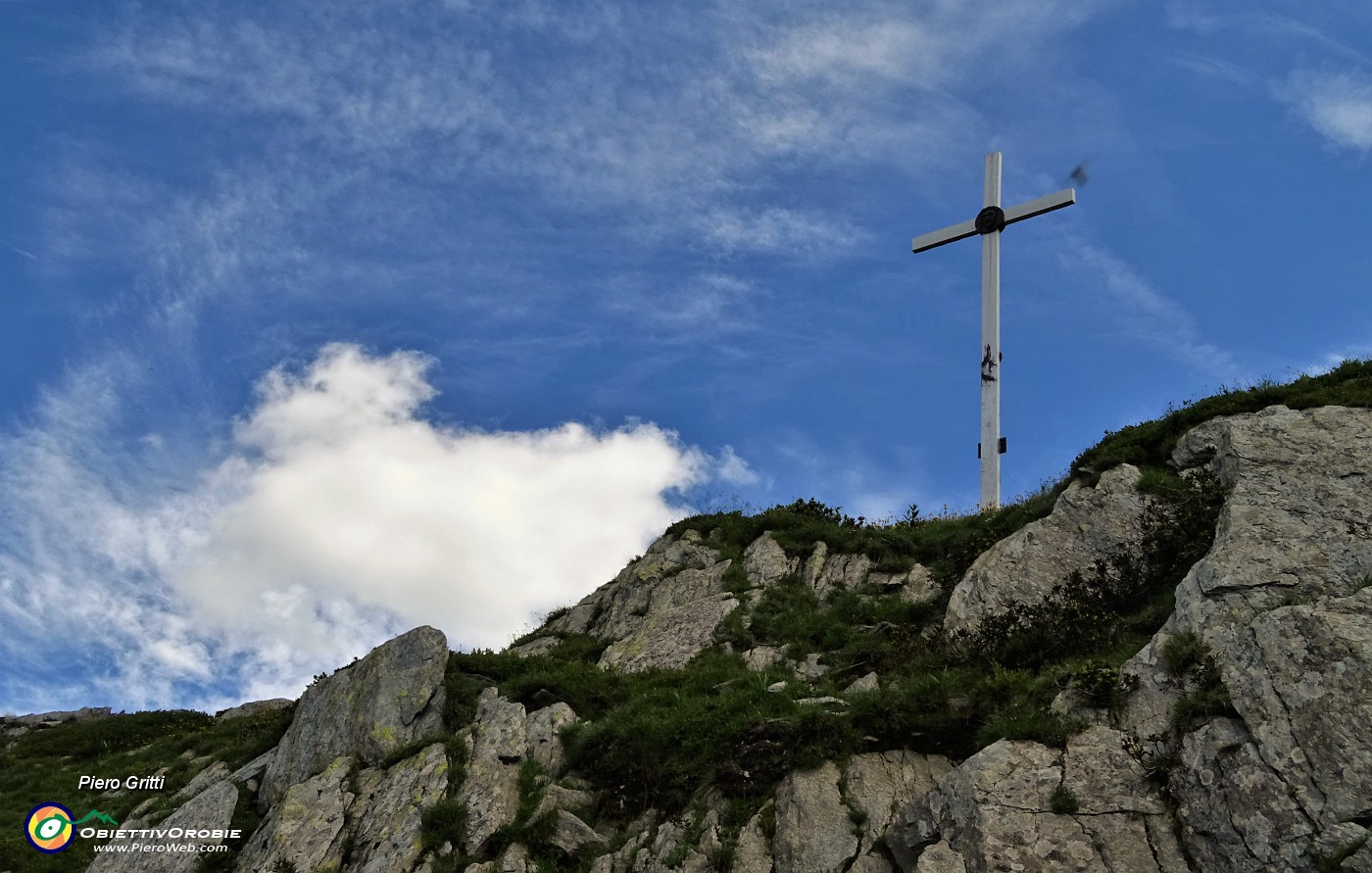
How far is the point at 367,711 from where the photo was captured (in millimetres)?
22734

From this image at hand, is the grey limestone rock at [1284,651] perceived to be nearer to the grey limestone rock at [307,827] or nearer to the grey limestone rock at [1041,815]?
the grey limestone rock at [1041,815]

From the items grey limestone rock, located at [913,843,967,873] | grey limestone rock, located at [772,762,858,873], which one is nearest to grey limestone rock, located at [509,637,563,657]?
grey limestone rock, located at [772,762,858,873]

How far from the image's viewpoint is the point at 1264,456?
22.0m

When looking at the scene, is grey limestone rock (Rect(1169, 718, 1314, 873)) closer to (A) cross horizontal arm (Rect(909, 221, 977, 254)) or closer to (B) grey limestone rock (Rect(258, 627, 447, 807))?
(B) grey limestone rock (Rect(258, 627, 447, 807))

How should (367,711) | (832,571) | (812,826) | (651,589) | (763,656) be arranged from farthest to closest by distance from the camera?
(651,589) → (832,571) → (763,656) → (367,711) → (812,826)

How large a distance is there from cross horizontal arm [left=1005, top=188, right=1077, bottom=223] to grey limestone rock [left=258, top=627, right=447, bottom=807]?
96.2ft

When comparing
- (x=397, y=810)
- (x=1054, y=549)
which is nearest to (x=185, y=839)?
(x=397, y=810)

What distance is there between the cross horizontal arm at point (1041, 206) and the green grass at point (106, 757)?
33.3 meters

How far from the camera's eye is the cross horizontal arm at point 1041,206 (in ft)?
126

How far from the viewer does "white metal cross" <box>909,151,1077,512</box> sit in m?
35.8

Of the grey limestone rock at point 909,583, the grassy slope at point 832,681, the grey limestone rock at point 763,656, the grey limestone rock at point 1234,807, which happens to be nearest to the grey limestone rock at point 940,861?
the grassy slope at point 832,681

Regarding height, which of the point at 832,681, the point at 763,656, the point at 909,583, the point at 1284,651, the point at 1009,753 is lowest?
the point at 1009,753

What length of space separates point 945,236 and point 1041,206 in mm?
4224

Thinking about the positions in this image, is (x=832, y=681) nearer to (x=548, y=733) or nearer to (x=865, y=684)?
(x=865, y=684)
